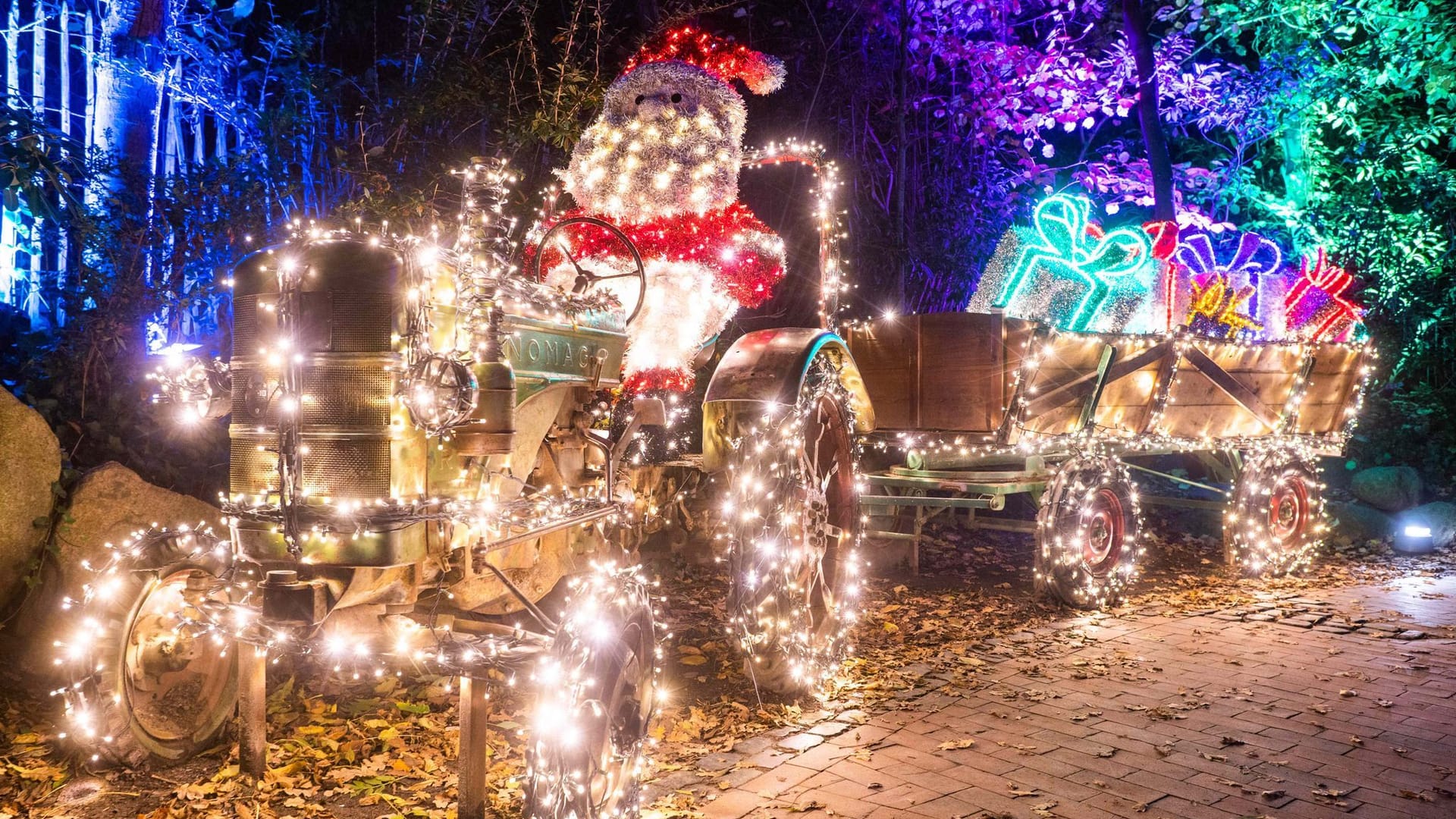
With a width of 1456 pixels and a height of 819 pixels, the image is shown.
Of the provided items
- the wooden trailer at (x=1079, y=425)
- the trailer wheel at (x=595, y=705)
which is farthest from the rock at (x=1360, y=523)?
the trailer wheel at (x=595, y=705)

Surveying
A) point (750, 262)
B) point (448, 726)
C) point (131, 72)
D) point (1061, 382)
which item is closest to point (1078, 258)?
point (1061, 382)

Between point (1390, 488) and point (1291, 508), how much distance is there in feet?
12.6

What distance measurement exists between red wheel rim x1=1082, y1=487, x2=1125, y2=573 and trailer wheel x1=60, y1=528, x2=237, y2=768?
5.56 m

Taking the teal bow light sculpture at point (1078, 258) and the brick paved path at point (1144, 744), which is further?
the teal bow light sculpture at point (1078, 258)

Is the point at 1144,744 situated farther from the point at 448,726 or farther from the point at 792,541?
the point at 448,726

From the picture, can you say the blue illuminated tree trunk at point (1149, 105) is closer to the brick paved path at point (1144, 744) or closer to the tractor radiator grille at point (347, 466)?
the brick paved path at point (1144, 744)

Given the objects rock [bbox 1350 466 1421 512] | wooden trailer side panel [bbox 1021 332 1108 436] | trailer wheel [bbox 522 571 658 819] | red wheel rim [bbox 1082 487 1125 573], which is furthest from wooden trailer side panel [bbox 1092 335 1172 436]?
rock [bbox 1350 466 1421 512]

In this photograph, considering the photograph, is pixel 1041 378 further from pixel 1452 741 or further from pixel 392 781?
pixel 392 781

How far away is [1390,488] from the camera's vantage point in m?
11.7

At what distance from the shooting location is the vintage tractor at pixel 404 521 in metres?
3.14

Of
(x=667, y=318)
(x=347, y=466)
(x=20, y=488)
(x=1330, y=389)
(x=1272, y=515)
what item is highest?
(x=667, y=318)

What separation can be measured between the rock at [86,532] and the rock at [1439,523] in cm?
1160

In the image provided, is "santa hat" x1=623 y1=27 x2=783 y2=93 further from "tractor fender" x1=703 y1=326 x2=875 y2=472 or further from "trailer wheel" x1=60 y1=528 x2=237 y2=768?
"trailer wheel" x1=60 y1=528 x2=237 y2=768

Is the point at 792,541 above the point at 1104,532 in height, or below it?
above
